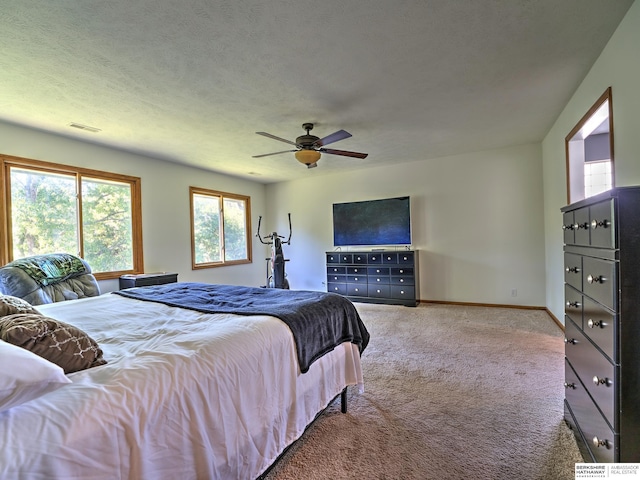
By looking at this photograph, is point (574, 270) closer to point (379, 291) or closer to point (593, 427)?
point (593, 427)

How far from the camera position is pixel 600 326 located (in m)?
1.33

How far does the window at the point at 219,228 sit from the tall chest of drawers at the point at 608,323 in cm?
523

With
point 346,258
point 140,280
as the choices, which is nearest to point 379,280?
point 346,258

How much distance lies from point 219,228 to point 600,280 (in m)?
5.74

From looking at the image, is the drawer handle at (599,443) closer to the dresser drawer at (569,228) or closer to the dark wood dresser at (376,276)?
the dresser drawer at (569,228)

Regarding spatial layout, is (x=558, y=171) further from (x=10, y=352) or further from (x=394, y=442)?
(x=10, y=352)

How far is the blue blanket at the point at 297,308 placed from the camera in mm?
1715

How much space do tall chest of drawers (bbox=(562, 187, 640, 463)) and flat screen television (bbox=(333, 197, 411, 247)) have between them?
3845mm

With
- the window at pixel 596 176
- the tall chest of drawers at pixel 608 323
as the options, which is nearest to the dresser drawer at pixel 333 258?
the window at pixel 596 176

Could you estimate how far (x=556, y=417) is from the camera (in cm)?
195

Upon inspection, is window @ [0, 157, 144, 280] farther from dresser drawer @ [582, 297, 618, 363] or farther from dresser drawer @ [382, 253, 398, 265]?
dresser drawer @ [582, 297, 618, 363]

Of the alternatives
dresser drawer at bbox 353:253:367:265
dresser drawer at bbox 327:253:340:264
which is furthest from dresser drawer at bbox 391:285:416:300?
dresser drawer at bbox 327:253:340:264

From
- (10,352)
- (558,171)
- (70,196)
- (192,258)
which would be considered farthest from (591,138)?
(70,196)

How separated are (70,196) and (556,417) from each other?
5.36 m
